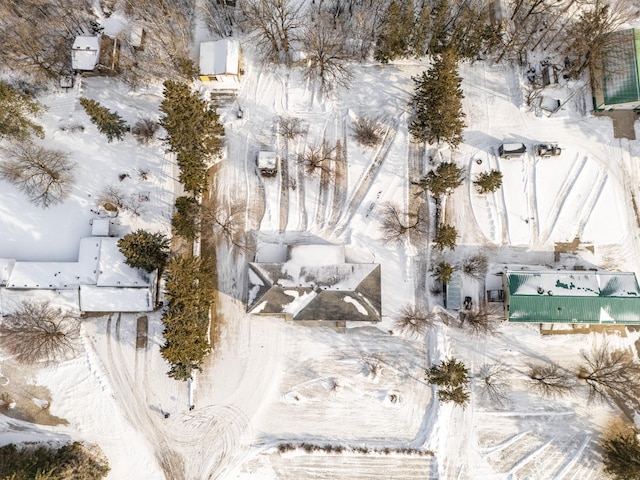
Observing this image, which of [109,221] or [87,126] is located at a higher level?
[87,126]

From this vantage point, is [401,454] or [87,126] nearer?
[401,454]

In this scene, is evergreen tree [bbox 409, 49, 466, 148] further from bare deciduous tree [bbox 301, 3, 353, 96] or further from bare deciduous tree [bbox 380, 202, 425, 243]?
bare deciduous tree [bbox 380, 202, 425, 243]

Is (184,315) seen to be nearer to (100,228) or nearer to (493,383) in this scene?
(100,228)

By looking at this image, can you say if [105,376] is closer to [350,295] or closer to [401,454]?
[350,295]

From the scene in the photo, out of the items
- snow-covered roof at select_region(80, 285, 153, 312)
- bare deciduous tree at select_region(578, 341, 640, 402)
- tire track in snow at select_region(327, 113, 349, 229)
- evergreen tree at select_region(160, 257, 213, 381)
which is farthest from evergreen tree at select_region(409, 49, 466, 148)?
snow-covered roof at select_region(80, 285, 153, 312)

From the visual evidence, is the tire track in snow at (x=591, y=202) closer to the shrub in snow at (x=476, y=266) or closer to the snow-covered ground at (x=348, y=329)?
the snow-covered ground at (x=348, y=329)

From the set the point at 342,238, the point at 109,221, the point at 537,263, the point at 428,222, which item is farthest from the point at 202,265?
the point at 537,263
